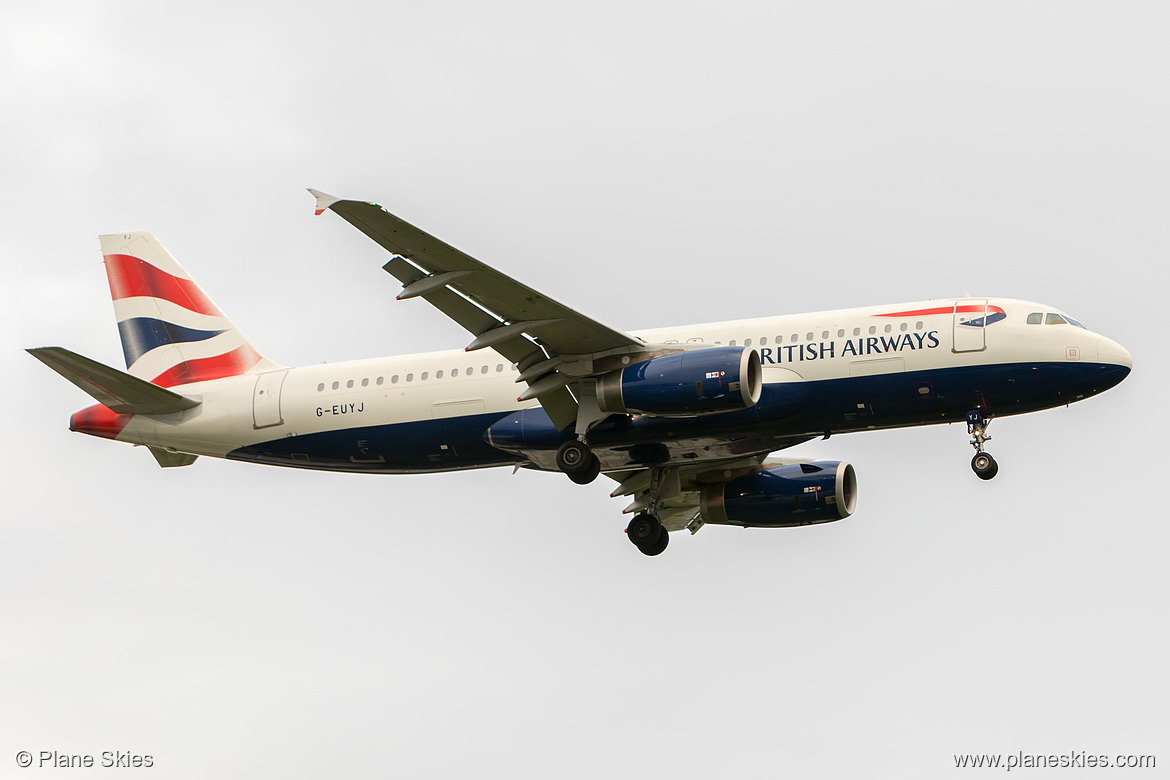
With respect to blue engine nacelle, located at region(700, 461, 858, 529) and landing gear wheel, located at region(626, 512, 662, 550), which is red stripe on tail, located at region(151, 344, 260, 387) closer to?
landing gear wheel, located at region(626, 512, 662, 550)

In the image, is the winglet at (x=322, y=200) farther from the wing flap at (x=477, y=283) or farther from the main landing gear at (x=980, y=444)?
the main landing gear at (x=980, y=444)

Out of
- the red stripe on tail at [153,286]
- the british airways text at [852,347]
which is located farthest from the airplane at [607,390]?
the red stripe on tail at [153,286]

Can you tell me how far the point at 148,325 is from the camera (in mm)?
38531

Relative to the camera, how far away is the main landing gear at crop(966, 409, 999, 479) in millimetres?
30500

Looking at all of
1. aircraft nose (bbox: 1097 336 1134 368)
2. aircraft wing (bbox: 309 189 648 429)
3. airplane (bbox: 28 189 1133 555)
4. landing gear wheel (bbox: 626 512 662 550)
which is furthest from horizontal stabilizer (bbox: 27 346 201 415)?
aircraft nose (bbox: 1097 336 1134 368)

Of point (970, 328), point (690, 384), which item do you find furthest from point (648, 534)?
point (970, 328)

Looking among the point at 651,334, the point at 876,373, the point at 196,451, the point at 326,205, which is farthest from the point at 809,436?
the point at 196,451

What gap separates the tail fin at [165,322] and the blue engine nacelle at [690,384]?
11.9 meters

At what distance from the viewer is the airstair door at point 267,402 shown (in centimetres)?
3566

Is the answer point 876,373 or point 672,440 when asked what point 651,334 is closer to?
point 672,440

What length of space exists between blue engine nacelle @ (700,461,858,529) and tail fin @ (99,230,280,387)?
12.9 meters

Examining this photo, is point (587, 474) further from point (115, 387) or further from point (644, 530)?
point (115, 387)

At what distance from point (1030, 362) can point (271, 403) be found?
19.0m

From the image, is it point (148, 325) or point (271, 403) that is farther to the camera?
point (148, 325)
